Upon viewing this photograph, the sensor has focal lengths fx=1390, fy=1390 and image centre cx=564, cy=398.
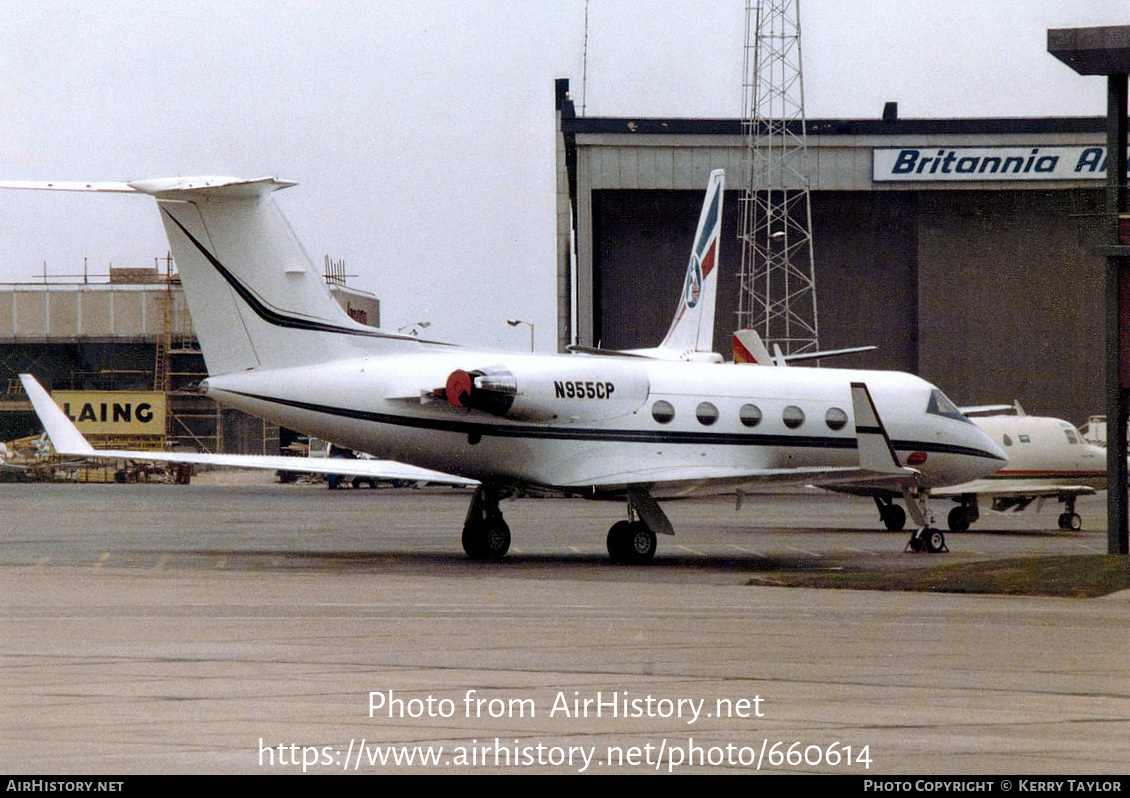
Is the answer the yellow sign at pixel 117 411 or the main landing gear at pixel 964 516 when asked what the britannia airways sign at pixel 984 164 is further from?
the yellow sign at pixel 117 411

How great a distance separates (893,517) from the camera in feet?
102

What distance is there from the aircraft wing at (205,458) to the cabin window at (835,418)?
5.89 meters

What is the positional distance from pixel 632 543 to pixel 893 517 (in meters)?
11.6

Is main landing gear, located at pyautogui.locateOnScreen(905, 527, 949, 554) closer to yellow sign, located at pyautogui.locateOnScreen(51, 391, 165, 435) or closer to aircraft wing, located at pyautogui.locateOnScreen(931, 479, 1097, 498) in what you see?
aircraft wing, located at pyautogui.locateOnScreen(931, 479, 1097, 498)

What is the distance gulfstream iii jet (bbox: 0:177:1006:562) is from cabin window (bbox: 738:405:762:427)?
3 cm

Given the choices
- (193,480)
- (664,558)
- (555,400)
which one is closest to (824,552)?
(664,558)

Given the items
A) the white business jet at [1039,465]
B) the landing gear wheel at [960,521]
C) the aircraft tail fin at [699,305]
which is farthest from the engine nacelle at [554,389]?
the aircraft tail fin at [699,305]

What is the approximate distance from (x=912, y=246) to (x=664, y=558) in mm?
40437

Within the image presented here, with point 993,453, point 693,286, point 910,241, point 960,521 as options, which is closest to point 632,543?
point 993,453

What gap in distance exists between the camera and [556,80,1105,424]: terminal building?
2233 inches

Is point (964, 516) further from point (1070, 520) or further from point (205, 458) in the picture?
point (205, 458)

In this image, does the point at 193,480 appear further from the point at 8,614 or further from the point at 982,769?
the point at 982,769

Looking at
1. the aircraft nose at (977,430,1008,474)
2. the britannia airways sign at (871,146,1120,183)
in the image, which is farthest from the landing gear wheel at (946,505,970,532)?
the britannia airways sign at (871,146,1120,183)

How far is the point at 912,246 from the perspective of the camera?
59.3 metres
